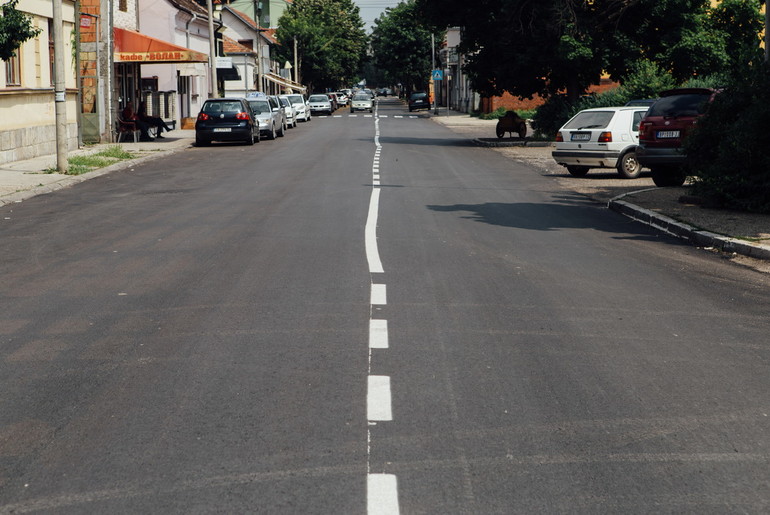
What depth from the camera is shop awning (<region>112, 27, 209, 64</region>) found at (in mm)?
36812

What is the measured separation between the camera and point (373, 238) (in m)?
12.7

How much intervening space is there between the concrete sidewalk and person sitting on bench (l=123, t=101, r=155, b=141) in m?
2.80

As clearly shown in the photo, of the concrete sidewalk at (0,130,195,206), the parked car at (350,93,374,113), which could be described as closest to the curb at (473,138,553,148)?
the concrete sidewalk at (0,130,195,206)

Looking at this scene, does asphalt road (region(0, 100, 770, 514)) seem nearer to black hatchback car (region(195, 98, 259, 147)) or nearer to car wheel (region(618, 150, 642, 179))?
car wheel (region(618, 150, 642, 179))

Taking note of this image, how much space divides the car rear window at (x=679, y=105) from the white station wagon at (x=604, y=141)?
2.41 metres

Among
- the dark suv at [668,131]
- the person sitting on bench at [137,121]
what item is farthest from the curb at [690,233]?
the person sitting on bench at [137,121]

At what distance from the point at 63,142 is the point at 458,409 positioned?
61.5ft

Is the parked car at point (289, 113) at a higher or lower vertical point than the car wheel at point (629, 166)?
higher

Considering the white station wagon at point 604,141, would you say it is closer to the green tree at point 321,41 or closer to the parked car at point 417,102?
the parked car at point 417,102

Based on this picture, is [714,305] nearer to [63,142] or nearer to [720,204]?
[720,204]

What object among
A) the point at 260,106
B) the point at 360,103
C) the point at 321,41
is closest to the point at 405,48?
the point at 321,41

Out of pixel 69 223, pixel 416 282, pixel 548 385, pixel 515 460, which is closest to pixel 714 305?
pixel 416 282

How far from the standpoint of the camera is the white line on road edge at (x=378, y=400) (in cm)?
550

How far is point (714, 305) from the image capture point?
877cm
